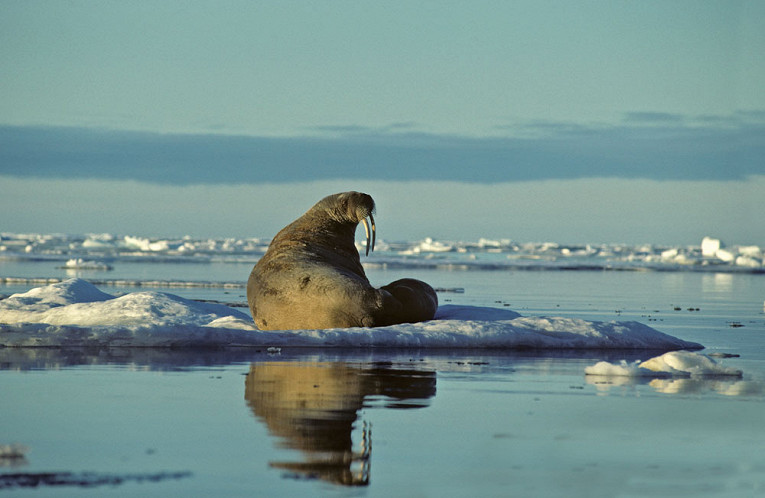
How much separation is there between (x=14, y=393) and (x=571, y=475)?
373 cm

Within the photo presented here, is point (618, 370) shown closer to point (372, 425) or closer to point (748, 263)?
point (372, 425)

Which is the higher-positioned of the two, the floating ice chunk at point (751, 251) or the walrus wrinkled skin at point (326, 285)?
the floating ice chunk at point (751, 251)

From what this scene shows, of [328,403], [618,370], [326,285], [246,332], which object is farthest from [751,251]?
[328,403]

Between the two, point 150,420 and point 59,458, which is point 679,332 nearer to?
point 150,420

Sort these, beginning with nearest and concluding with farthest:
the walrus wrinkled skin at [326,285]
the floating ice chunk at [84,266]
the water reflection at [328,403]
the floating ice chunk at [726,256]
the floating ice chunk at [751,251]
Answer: the water reflection at [328,403], the walrus wrinkled skin at [326,285], the floating ice chunk at [84,266], the floating ice chunk at [726,256], the floating ice chunk at [751,251]

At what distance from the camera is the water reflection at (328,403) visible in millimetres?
4449

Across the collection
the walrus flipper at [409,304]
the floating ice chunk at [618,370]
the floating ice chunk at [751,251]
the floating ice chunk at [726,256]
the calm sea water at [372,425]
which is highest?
the floating ice chunk at [751,251]

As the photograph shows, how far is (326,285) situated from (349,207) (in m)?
1.66

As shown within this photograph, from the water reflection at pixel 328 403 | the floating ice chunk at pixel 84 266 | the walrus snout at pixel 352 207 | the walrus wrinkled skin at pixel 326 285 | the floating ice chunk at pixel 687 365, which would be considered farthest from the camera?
the floating ice chunk at pixel 84 266

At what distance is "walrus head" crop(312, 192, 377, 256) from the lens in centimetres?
1220

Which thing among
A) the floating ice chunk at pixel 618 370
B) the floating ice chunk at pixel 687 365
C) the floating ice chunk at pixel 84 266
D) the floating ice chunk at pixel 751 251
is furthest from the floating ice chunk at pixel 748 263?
the floating ice chunk at pixel 618 370

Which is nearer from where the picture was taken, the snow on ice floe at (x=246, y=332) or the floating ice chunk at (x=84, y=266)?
the snow on ice floe at (x=246, y=332)

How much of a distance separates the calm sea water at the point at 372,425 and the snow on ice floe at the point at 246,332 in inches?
15.5

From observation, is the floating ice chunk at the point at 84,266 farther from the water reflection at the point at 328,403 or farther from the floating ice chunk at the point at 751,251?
the floating ice chunk at the point at 751,251
